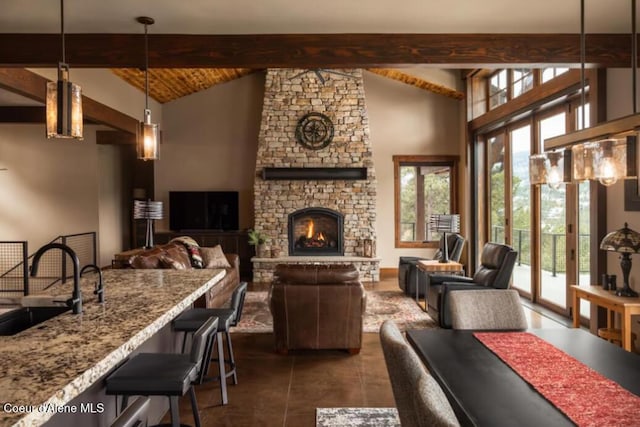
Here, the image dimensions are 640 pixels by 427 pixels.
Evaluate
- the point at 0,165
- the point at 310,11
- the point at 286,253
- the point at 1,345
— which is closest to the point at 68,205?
the point at 0,165

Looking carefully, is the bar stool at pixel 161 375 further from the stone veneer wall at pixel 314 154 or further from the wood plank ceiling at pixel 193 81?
the wood plank ceiling at pixel 193 81

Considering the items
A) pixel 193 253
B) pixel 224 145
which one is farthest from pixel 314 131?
pixel 193 253

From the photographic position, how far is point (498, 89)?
7684mm

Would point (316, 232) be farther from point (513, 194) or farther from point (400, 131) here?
point (513, 194)

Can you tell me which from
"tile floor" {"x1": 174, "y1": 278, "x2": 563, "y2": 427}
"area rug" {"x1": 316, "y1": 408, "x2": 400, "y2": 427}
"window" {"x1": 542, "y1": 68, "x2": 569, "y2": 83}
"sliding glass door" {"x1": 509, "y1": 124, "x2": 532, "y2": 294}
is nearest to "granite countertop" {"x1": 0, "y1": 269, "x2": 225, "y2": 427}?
"tile floor" {"x1": 174, "y1": 278, "x2": 563, "y2": 427}

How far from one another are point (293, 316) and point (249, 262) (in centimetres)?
491

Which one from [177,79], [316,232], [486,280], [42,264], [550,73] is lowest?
[42,264]

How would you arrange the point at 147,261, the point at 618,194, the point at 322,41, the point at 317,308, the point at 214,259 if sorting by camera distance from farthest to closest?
the point at 214,259
the point at 147,261
the point at 618,194
the point at 317,308
the point at 322,41

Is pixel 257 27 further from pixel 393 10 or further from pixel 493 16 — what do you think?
pixel 493 16

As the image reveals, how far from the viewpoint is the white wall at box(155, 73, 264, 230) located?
30.6 feet

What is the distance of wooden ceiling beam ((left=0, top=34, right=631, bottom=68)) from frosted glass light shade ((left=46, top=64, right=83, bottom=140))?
71.5 inches

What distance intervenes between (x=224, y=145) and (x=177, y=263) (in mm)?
4352

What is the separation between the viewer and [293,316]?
14.0 feet

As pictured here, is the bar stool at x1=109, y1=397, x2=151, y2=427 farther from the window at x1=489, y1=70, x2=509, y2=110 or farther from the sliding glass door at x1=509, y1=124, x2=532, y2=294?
the window at x1=489, y1=70, x2=509, y2=110
